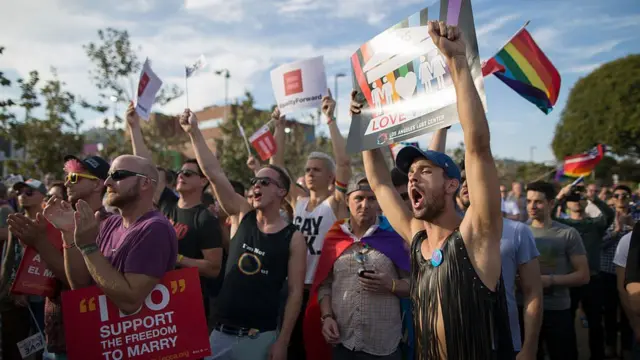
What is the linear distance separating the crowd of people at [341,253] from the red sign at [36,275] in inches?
1.9

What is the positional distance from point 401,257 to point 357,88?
53.0 inches

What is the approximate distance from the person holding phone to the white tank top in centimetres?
91

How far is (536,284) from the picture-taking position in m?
3.61

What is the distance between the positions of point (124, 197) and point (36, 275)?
104 cm

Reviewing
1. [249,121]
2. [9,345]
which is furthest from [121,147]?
[9,345]

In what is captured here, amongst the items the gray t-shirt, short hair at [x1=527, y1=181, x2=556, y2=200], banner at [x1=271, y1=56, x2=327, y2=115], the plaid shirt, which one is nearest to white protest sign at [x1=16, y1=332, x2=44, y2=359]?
the plaid shirt

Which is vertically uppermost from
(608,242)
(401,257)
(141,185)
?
(141,185)

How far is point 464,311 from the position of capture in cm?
219

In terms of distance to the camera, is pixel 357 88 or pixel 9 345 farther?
pixel 9 345

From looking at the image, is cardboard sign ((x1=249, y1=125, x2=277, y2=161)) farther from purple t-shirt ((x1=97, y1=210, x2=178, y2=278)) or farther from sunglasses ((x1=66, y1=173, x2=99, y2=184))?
purple t-shirt ((x1=97, y1=210, x2=178, y2=278))

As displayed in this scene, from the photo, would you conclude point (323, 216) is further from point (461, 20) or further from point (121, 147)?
point (121, 147)

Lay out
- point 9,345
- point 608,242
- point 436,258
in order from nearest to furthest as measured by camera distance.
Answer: point 436,258 → point 9,345 → point 608,242

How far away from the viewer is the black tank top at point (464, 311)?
7.16 ft

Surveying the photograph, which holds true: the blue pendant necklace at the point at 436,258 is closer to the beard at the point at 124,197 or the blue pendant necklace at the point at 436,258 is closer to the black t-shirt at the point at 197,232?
the beard at the point at 124,197
